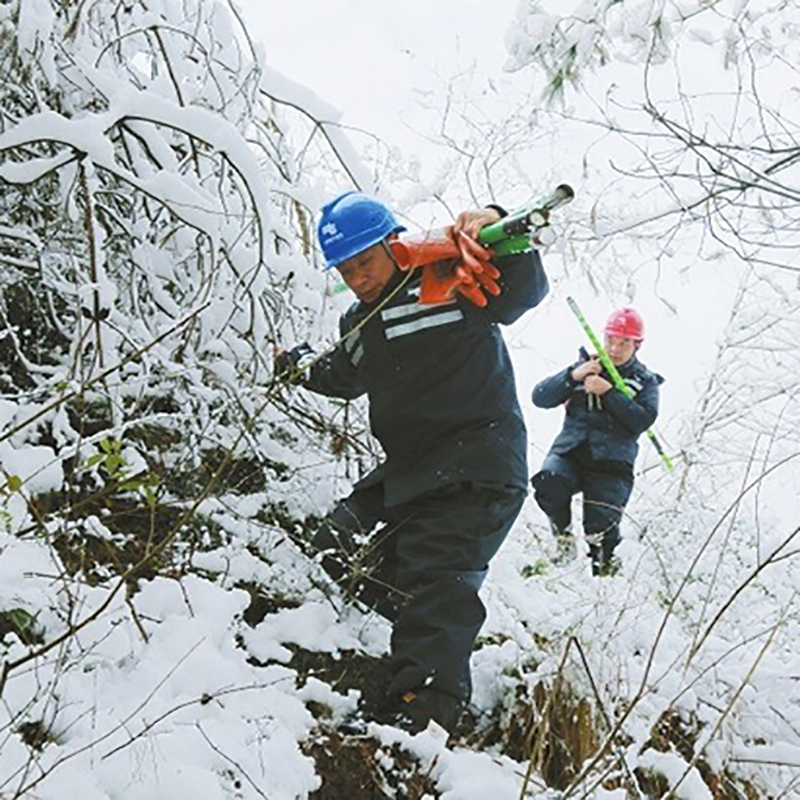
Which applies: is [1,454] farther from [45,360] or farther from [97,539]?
[45,360]

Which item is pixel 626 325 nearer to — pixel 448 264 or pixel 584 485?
pixel 584 485

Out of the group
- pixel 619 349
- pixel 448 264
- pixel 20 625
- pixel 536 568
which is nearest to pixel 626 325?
pixel 619 349

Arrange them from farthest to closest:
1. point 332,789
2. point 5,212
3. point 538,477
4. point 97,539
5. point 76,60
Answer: point 538,477 < point 5,212 < point 76,60 < point 97,539 < point 332,789

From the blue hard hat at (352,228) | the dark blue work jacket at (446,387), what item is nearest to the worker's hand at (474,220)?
the dark blue work jacket at (446,387)

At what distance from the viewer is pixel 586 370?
4.99 m

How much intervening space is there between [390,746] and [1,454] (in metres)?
1.07

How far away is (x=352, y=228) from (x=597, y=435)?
2.51 m

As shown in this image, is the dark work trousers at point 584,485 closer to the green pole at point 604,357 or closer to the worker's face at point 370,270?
the green pole at point 604,357

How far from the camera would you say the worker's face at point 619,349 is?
16.7 ft

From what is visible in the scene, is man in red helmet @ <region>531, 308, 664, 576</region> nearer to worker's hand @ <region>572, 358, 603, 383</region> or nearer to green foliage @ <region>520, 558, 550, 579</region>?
worker's hand @ <region>572, 358, 603, 383</region>

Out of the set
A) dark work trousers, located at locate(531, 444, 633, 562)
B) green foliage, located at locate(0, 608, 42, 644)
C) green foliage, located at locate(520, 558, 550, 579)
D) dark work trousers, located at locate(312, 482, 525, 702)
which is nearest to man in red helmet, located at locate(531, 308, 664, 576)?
dark work trousers, located at locate(531, 444, 633, 562)

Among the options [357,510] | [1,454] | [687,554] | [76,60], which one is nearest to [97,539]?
[1,454]

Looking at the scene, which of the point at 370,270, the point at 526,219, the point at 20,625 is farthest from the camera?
the point at 370,270

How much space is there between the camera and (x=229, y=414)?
3.01m
